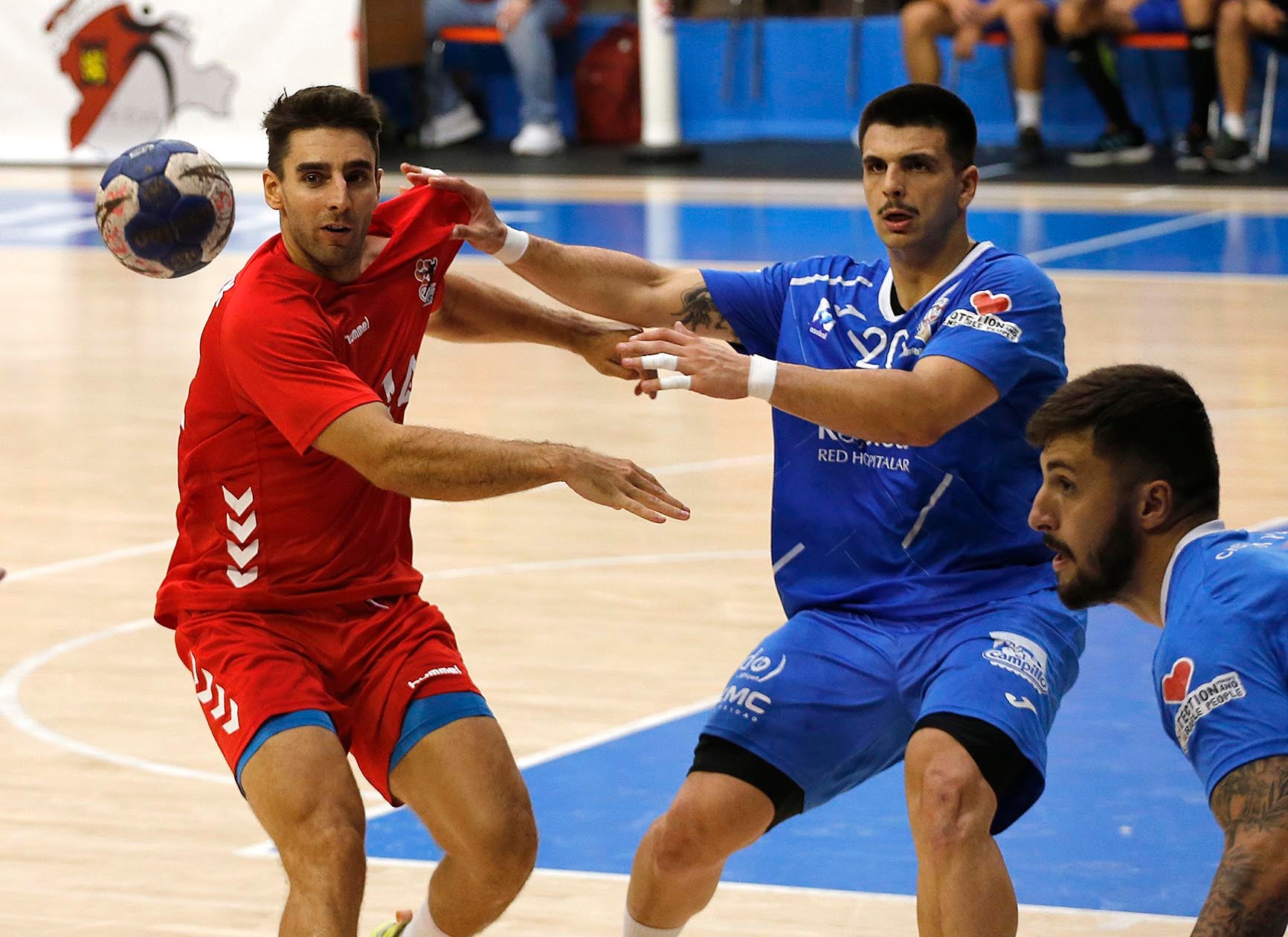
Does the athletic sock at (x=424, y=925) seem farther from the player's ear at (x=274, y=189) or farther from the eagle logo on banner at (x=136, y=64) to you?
the eagle logo on banner at (x=136, y=64)

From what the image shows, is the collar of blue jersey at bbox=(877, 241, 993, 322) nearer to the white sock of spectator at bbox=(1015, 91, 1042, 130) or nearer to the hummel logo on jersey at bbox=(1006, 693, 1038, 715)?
the hummel logo on jersey at bbox=(1006, 693, 1038, 715)

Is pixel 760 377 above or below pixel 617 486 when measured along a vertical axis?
above

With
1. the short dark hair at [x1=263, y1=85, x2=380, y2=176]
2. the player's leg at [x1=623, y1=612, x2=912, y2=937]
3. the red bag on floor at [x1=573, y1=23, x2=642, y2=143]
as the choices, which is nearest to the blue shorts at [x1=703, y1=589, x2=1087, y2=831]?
the player's leg at [x1=623, y1=612, x2=912, y2=937]

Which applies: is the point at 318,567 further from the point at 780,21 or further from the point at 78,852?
the point at 780,21

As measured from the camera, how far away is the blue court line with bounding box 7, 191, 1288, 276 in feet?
44.1

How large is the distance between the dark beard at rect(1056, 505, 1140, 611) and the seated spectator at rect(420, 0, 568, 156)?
50.4ft

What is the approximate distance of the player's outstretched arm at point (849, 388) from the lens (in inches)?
165

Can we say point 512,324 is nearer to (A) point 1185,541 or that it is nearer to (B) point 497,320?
(B) point 497,320

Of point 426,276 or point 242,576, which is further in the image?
point 426,276

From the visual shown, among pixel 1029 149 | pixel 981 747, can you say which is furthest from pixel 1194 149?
pixel 981 747

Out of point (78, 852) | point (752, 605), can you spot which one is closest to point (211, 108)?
point (752, 605)

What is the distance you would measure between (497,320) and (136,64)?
1447 centimetres

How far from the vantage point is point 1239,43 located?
51.4 feet

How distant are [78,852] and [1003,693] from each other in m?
2.51
